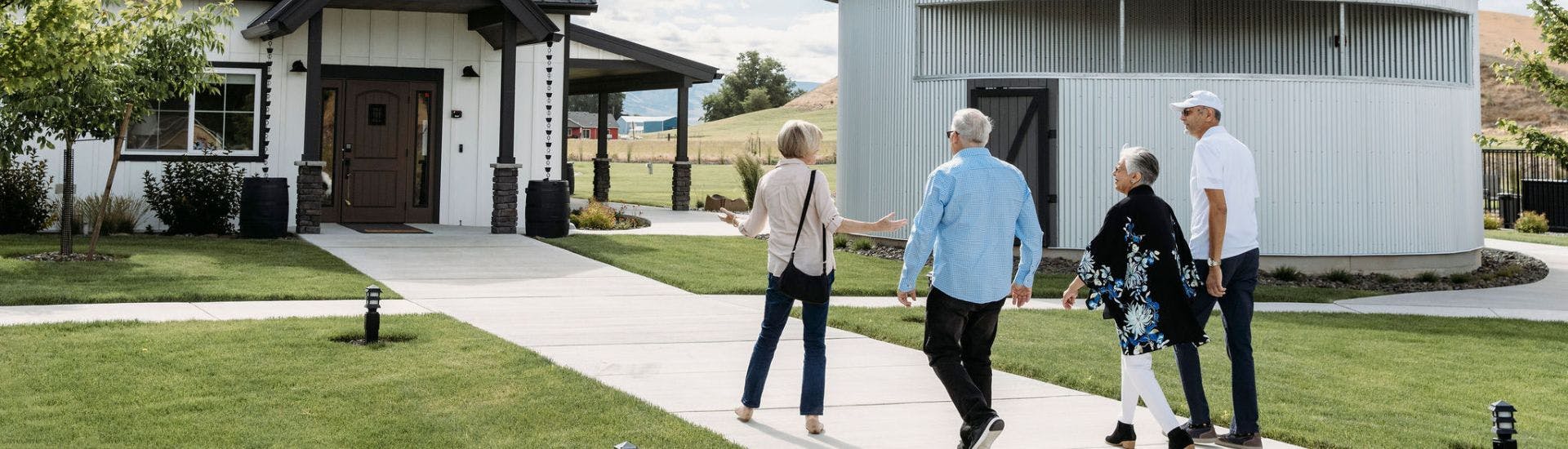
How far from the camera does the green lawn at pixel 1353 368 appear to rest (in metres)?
6.45

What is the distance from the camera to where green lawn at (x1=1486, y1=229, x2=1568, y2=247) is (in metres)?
21.8

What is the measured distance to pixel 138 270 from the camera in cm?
1252

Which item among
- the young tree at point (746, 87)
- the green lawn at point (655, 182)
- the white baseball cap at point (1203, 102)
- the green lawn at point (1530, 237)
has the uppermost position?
the young tree at point (746, 87)

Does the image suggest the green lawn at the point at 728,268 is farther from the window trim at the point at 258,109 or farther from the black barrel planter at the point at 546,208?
the window trim at the point at 258,109

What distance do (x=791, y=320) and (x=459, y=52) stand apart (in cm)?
995

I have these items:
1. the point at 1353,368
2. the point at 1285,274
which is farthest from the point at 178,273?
the point at 1285,274

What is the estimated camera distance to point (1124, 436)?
5832mm

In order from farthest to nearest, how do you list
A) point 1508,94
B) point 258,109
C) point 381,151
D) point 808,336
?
→ point 1508,94 < point 381,151 < point 258,109 < point 808,336

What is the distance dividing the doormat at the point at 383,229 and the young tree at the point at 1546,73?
12807mm

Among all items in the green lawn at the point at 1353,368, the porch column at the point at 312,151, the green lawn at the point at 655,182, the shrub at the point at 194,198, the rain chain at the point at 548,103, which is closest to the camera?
the green lawn at the point at 1353,368

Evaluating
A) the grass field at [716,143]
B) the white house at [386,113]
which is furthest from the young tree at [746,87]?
the white house at [386,113]

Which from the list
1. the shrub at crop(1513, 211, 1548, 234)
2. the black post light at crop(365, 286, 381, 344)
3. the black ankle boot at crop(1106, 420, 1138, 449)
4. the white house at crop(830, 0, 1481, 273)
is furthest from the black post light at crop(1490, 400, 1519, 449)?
the shrub at crop(1513, 211, 1548, 234)

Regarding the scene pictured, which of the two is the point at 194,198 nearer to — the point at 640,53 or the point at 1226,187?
the point at 640,53

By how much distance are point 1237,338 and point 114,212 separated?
1460 cm
